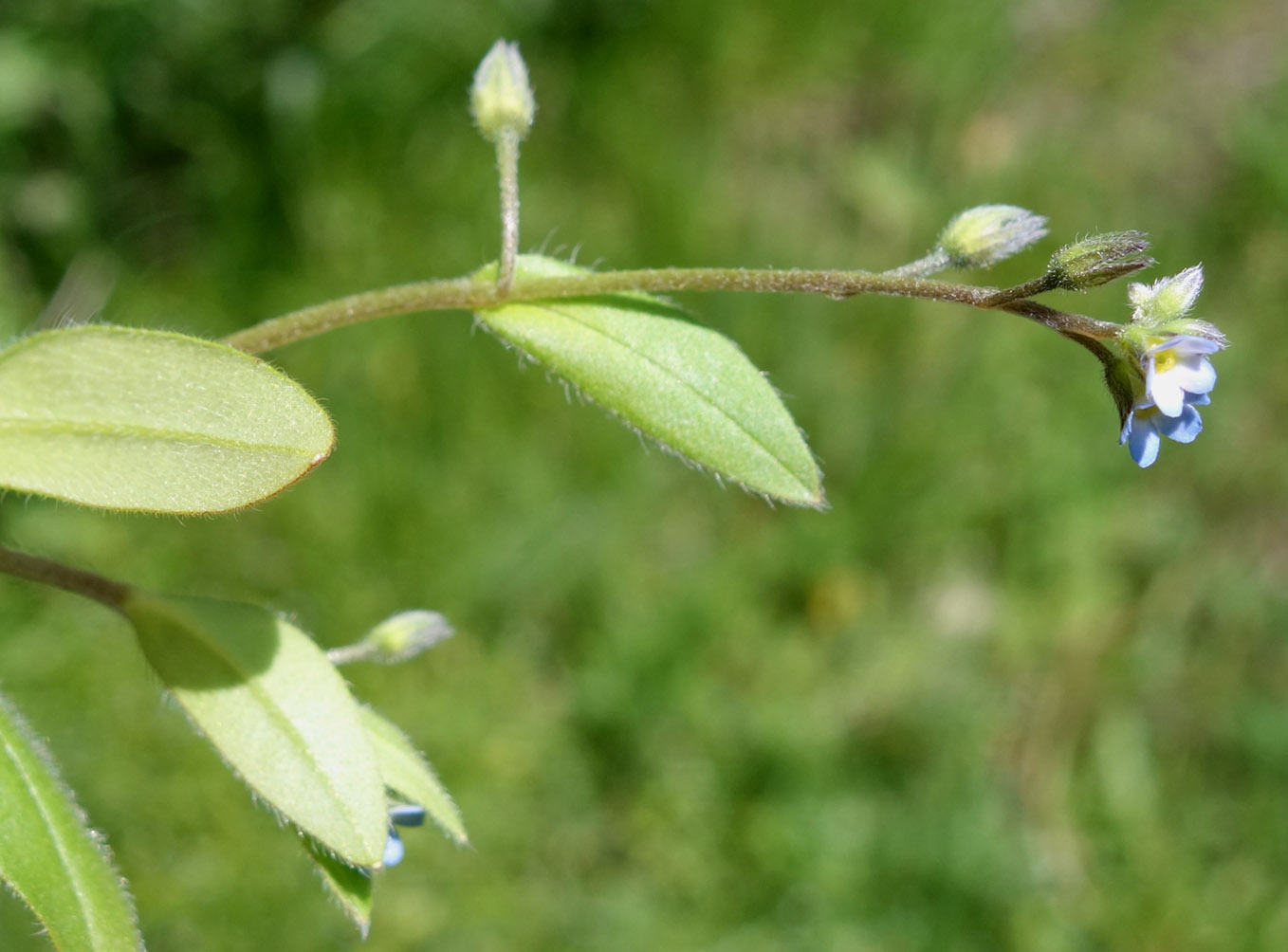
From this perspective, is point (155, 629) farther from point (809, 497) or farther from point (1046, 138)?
point (1046, 138)

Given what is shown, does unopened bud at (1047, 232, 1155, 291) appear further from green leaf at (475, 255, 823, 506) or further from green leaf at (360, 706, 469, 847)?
green leaf at (360, 706, 469, 847)

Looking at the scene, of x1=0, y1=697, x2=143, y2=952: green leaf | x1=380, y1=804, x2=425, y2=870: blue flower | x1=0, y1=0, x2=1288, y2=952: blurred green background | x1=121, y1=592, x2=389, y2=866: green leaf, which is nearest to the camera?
x1=0, y1=697, x2=143, y2=952: green leaf

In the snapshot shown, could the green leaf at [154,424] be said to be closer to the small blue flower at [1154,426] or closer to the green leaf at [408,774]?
the green leaf at [408,774]

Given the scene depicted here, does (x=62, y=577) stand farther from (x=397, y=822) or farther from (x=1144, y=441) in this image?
(x=1144, y=441)

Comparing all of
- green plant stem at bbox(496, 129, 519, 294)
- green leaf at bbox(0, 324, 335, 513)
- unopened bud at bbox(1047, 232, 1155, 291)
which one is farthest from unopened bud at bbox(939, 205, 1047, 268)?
green leaf at bbox(0, 324, 335, 513)

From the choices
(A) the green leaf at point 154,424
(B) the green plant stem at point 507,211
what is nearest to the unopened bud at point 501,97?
(B) the green plant stem at point 507,211

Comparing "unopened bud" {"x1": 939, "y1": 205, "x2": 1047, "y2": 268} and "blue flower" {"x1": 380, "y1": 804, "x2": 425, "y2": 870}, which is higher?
"unopened bud" {"x1": 939, "y1": 205, "x2": 1047, "y2": 268}
